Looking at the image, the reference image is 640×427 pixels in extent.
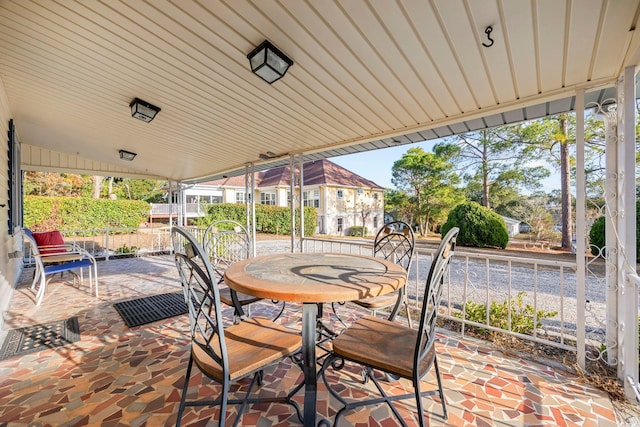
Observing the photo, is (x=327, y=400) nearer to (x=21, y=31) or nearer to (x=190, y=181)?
(x=21, y=31)

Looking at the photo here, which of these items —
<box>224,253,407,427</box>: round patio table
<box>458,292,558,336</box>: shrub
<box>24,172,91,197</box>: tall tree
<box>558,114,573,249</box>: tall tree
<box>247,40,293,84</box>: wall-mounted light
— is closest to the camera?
<box>224,253,407,427</box>: round patio table

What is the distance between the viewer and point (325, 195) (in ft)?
54.4

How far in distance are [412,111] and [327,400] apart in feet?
8.37

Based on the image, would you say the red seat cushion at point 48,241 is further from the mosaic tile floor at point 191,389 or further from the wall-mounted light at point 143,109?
the wall-mounted light at point 143,109

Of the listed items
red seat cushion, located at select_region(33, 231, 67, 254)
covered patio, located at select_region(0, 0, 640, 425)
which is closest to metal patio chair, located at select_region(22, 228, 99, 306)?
red seat cushion, located at select_region(33, 231, 67, 254)

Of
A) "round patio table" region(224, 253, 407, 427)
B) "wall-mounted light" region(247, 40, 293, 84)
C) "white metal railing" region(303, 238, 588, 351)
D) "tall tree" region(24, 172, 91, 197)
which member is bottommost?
"white metal railing" region(303, 238, 588, 351)

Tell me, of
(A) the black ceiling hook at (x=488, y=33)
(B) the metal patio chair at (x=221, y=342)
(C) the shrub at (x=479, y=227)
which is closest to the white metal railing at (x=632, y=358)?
(A) the black ceiling hook at (x=488, y=33)

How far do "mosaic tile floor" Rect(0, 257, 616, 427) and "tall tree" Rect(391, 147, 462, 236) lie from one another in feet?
42.5

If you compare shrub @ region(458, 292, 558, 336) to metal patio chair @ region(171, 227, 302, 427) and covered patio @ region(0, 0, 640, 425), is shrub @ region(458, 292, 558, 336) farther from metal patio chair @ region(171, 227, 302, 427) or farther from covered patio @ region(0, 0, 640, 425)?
metal patio chair @ region(171, 227, 302, 427)

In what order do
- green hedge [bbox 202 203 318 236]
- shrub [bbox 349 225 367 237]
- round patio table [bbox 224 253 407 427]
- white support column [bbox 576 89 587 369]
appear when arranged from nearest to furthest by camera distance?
round patio table [bbox 224 253 407 427] → white support column [bbox 576 89 587 369] → green hedge [bbox 202 203 318 236] → shrub [bbox 349 225 367 237]

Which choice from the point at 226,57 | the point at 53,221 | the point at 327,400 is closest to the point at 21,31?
the point at 226,57

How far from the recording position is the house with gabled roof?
16828 mm

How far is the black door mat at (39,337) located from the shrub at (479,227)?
944 cm

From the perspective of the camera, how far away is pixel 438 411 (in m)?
1.65
